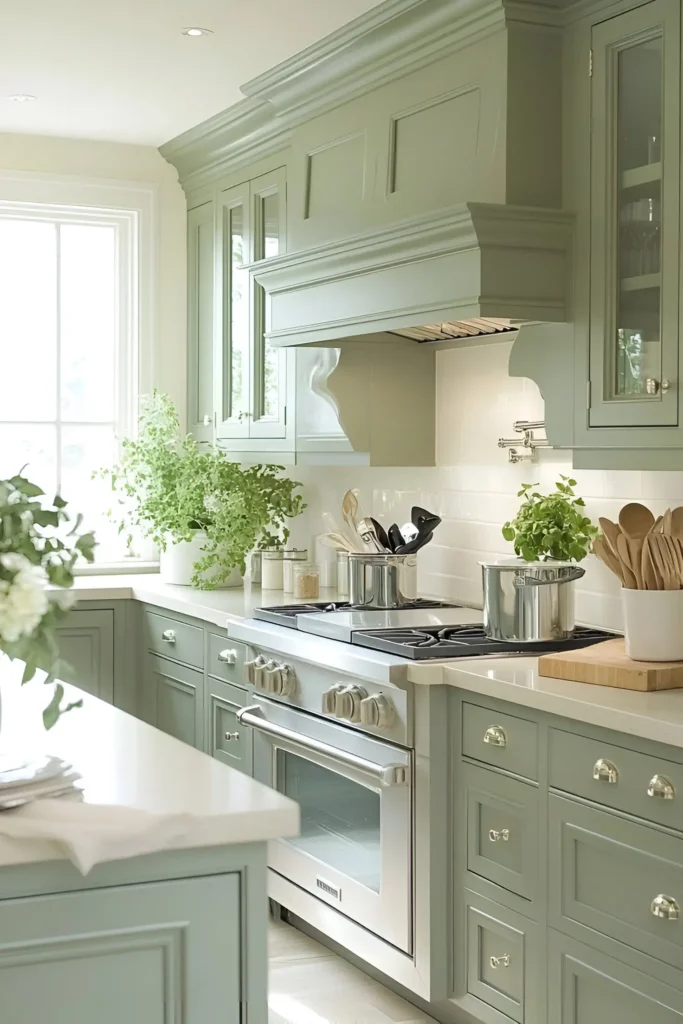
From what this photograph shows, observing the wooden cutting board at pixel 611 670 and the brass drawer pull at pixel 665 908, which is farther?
the wooden cutting board at pixel 611 670

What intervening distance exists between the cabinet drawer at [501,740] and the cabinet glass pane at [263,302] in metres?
1.85

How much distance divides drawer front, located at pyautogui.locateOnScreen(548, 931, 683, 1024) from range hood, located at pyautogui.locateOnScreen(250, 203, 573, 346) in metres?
1.42

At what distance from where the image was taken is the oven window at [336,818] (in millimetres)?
3314

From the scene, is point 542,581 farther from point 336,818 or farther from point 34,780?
point 34,780

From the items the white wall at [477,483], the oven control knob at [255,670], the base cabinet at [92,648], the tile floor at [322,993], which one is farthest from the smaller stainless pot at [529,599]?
the base cabinet at [92,648]

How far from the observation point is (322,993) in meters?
3.46

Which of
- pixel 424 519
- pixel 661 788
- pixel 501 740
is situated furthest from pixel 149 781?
pixel 424 519

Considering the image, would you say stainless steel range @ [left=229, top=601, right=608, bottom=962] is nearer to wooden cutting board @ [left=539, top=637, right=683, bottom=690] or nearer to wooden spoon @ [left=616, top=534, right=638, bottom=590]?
wooden cutting board @ [left=539, top=637, right=683, bottom=690]

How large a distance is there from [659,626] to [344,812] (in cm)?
114

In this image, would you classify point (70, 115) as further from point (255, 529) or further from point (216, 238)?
point (255, 529)

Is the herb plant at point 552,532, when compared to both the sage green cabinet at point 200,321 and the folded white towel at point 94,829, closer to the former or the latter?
the folded white towel at point 94,829

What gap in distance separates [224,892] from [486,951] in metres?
1.36

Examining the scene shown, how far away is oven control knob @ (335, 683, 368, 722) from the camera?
3.23 meters

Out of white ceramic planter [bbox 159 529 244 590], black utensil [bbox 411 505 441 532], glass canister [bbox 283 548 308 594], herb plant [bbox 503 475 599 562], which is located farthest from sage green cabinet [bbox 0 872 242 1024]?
white ceramic planter [bbox 159 529 244 590]
